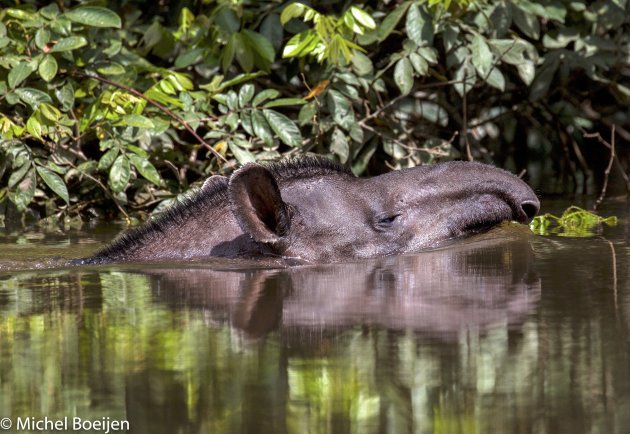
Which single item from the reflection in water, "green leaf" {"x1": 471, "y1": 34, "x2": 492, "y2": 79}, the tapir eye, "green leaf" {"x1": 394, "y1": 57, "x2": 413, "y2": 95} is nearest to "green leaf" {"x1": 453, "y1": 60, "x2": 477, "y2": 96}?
"green leaf" {"x1": 471, "y1": 34, "x2": 492, "y2": 79}

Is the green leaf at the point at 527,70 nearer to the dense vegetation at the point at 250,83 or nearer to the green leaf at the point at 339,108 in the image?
the dense vegetation at the point at 250,83

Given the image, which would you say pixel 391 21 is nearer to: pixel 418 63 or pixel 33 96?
pixel 418 63

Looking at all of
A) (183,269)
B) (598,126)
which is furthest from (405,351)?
(598,126)

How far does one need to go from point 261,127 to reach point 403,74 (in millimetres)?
1310

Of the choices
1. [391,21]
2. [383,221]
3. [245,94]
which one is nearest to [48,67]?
[245,94]

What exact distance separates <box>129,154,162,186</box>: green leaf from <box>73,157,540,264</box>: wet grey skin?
4.88ft

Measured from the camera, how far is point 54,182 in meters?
8.96

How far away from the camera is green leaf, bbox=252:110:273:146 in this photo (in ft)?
29.8

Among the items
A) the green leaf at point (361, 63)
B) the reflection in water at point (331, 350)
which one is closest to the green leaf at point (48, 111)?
the green leaf at point (361, 63)

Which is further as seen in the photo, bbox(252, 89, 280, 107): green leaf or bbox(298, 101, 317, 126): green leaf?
bbox(298, 101, 317, 126): green leaf

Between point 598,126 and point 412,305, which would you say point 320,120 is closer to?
point 598,126

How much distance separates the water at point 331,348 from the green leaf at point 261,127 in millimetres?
2817

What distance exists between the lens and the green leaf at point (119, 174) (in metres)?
8.93

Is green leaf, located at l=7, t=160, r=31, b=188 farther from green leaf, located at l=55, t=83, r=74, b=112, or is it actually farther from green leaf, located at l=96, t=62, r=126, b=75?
green leaf, located at l=96, t=62, r=126, b=75
